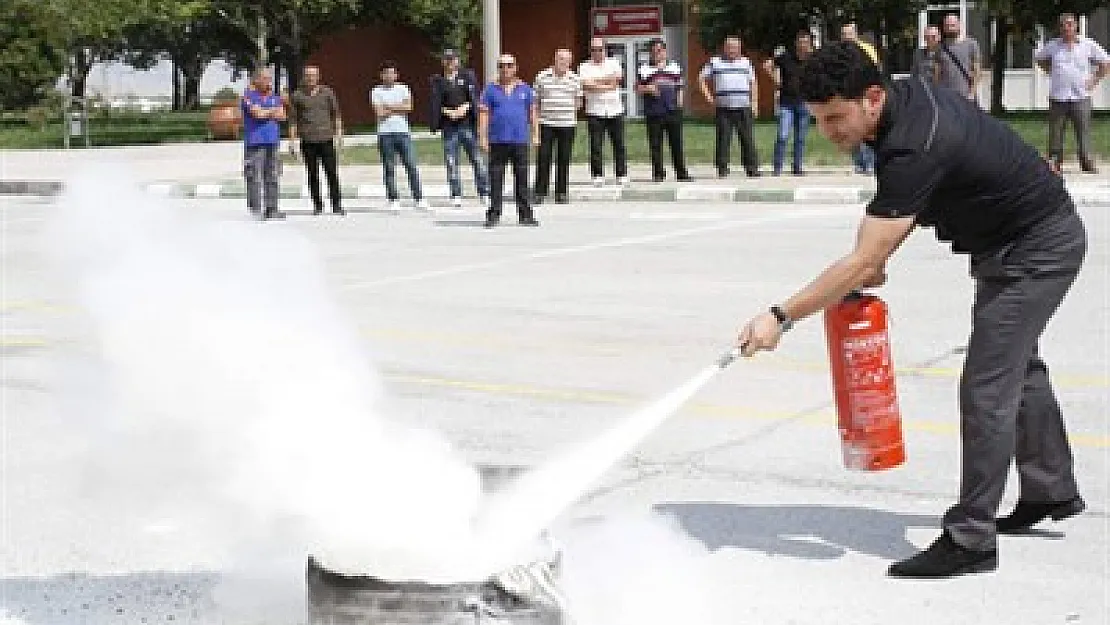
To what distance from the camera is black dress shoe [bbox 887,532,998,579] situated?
538 cm

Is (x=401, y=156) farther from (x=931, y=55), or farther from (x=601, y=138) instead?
(x=931, y=55)

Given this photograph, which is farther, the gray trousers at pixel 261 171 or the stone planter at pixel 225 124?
the stone planter at pixel 225 124

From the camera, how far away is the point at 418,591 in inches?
150

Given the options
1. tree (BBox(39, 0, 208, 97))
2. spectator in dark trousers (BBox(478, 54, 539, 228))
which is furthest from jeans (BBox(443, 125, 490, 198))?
tree (BBox(39, 0, 208, 97))

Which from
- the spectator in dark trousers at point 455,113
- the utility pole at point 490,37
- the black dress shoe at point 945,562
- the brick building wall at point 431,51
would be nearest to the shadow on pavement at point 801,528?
the black dress shoe at point 945,562

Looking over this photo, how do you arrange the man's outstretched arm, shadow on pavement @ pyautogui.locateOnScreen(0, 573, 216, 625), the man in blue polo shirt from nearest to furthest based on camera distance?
the man's outstretched arm
shadow on pavement @ pyautogui.locateOnScreen(0, 573, 216, 625)
the man in blue polo shirt

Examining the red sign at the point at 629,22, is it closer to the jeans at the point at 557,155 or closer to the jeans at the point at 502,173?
the jeans at the point at 557,155

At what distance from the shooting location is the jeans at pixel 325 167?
19797mm

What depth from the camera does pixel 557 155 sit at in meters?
20.3

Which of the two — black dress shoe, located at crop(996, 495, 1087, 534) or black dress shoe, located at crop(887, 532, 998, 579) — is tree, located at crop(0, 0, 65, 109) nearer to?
black dress shoe, located at crop(996, 495, 1087, 534)

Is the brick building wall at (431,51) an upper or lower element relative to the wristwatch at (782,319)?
upper

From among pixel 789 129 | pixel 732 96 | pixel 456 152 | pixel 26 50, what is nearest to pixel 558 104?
pixel 456 152

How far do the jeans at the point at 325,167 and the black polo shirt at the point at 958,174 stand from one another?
14.9 meters

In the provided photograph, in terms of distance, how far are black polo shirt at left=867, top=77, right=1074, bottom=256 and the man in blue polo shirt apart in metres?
14.5
